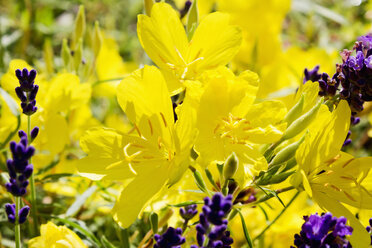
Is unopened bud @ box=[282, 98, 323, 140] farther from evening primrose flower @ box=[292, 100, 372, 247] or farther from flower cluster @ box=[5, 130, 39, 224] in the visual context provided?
flower cluster @ box=[5, 130, 39, 224]

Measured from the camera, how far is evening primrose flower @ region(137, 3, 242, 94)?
1.08 meters

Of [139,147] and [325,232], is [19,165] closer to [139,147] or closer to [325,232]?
[139,147]

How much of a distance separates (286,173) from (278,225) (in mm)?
522

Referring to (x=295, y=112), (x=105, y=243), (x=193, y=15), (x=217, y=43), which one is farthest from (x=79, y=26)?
(x=295, y=112)

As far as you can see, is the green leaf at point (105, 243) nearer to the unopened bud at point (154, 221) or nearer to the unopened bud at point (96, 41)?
the unopened bud at point (154, 221)

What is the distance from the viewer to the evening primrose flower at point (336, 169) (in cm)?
98

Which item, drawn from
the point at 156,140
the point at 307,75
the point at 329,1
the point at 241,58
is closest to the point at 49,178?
the point at 156,140

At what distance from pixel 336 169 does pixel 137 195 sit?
0.43 metres

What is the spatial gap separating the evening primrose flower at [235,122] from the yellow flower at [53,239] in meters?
0.32

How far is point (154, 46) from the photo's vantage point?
1085 mm

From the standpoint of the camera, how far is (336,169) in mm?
1016

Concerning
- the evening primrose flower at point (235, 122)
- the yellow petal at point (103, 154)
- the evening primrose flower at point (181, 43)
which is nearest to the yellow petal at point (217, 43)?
the evening primrose flower at point (181, 43)

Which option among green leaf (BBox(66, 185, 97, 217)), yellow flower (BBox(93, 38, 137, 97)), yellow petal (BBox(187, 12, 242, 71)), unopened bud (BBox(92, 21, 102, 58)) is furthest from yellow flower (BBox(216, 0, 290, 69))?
green leaf (BBox(66, 185, 97, 217))

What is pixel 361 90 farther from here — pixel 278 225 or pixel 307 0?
pixel 307 0
